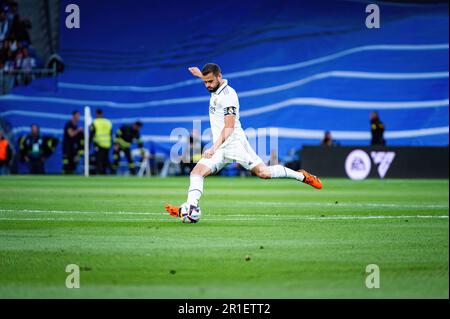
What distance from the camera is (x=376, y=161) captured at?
32094 millimetres

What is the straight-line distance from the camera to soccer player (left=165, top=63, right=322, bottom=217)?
12.7 metres

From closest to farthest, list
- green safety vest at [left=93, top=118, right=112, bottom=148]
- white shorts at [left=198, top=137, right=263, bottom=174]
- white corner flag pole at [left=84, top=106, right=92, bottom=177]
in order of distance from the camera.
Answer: white shorts at [left=198, top=137, right=263, bottom=174], green safety vest at [left=93, top=118, right=112, bottom=148], white corner flag pole at [left=84, top=106, right=92, bottom=177]

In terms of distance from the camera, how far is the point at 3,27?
36.8 m

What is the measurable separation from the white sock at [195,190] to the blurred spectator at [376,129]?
66.5 feet

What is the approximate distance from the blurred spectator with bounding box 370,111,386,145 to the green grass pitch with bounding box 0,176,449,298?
1470 cm

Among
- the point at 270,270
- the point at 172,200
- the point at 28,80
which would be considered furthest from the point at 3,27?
the point at 270,270

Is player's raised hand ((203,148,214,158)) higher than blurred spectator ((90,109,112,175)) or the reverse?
the reverse

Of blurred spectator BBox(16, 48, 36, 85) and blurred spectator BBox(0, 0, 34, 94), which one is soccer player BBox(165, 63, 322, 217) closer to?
blurred spectator BBox(16, 48, 36, 85)

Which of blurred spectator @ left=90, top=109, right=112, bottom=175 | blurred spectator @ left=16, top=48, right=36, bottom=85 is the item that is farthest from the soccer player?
blurred spectator @ left=16, top=48, right=36, bottom=85

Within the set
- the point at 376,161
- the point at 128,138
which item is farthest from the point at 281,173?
the point at 128,138

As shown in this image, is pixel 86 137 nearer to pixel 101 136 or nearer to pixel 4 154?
pixel 101 136

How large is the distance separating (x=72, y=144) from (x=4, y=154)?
229cm

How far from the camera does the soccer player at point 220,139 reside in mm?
12719
